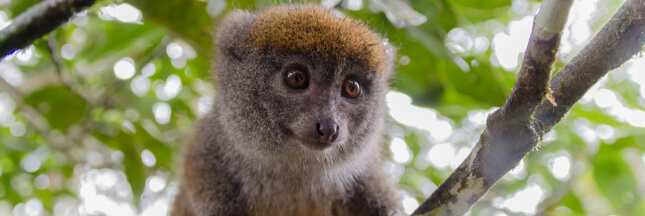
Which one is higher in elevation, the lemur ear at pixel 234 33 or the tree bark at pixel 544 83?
the tree bark at pixel 544 83

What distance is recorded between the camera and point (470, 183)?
2410mm

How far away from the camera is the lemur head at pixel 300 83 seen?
9.98 ft

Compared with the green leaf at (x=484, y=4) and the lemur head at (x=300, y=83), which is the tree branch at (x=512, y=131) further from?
the green leaf at (x=484, y=4)

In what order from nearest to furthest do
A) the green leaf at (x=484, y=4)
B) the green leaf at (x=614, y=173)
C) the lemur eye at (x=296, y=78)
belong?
the lemur eye at (x=296, y=78) → the green leaf at (x=484, y=4) → the green leaf at (x=614, y=173)

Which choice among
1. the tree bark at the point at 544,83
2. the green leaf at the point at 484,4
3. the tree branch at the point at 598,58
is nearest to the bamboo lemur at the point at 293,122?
the green leaf at the point at 484,4

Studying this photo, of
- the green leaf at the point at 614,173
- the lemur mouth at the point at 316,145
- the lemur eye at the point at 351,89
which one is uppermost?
the green leaf at the point at 614,173

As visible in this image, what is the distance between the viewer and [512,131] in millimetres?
2078

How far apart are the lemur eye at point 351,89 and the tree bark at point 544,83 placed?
1.15 meters

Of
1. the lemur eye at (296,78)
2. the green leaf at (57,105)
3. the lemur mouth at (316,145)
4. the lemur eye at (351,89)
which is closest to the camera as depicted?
the lemur mouth at (316,145)

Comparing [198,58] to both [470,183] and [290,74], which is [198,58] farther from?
[470,183]

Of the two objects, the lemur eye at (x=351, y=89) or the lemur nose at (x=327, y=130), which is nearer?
the lemur nose at (x=327, y=130)

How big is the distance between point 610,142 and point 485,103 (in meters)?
1.46

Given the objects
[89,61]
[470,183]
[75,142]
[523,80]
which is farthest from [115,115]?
[523,80]

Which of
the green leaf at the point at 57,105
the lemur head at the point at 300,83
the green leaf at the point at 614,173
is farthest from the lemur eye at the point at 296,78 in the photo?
the green leaf at the point at 614,173
